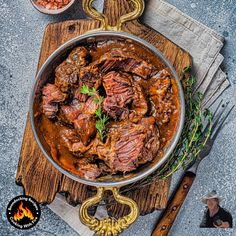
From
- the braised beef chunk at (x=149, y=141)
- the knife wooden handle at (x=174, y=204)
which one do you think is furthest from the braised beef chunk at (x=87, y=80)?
the knife wooden handle at (x=174, y=204)

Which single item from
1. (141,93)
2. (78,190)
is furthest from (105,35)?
(78,190)

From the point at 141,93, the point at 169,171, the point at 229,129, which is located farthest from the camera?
the point at 229,129

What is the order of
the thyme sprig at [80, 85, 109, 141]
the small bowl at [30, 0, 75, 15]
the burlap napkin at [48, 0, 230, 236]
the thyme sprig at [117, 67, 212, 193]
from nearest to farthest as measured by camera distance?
the thyme sprig at [80, 85, 109, 141]
the thyme sprig at [117, 67, 212, 193]
the burlap napkin at [48, 0, 230, 236]
the small bowl at [30, 0, 75, 15]

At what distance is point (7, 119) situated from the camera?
271cm

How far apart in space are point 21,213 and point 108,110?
85cm

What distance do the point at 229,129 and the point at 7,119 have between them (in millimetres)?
1142

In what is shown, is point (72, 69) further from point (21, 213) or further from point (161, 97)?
point (21, 213)

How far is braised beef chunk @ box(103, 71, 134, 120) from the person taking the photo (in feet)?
7.27

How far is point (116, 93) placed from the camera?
2217 mm

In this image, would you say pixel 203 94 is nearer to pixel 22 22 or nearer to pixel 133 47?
pixel 133 47

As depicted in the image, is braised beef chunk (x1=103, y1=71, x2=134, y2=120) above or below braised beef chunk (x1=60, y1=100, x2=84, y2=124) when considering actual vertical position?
above

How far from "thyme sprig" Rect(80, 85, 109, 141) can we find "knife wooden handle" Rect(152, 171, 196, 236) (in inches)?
23.8

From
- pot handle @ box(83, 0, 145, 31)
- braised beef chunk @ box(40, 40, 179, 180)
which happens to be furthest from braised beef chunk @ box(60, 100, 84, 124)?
pot handle @ box(83, 0, 145, 31)

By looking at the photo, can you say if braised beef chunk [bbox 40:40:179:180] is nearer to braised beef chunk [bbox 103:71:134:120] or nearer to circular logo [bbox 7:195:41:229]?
braised beef chunk [bbox 103:71:134:120]
